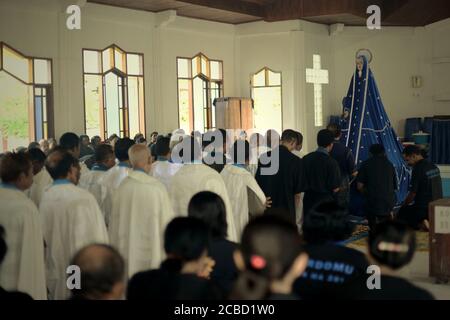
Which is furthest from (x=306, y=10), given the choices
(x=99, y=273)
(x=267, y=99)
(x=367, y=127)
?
(x=99, y=273)

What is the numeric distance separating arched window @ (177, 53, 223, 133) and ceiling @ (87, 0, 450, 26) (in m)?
1.19

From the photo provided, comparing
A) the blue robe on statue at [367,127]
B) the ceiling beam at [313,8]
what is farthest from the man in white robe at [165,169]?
the ceiling beam at [313,8]

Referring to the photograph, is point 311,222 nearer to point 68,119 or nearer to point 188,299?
point 188,299

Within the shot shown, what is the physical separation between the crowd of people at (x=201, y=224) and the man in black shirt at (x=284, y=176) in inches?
0.5

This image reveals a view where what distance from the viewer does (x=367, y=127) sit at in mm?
11883

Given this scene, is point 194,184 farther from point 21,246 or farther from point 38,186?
point 21,246

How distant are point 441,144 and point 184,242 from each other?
1450 centimetres

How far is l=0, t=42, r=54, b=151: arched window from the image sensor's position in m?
12.6

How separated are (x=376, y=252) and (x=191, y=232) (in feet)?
2.81

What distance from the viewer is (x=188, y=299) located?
295 cm

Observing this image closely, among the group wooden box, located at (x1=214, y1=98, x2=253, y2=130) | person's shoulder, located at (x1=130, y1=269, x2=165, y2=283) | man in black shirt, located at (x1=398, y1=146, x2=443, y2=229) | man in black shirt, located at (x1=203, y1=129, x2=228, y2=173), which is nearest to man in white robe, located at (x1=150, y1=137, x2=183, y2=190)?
man in black shirt, located at (x1=203, y1=129, x2=228, y2=173)
